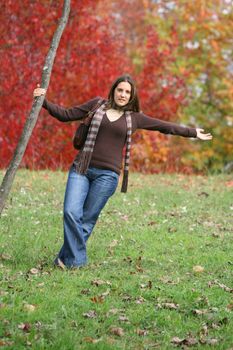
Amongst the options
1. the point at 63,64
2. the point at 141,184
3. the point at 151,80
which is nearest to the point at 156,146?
the point at 151,80

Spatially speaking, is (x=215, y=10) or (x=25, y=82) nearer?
(x=25, y=82)

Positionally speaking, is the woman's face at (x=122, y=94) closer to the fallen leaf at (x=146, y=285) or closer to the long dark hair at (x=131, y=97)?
the long dark hair at (x=131, y=97)

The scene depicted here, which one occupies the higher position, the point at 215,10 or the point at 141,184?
the point at 215,10

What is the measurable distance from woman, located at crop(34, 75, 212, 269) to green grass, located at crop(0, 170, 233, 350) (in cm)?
44

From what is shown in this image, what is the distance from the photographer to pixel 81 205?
8.16m

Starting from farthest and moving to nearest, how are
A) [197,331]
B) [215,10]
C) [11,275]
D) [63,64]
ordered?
[215,10] → [63,64] → [11,275] → [197,331]

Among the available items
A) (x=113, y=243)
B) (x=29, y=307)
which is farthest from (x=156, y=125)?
(x=29, y=307)

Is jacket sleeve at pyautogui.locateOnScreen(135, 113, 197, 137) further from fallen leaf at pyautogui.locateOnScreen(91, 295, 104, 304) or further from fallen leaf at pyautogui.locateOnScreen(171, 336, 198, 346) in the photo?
fallen leaf at pyautogui.locateOnScreen(171, 336, 198, 346)

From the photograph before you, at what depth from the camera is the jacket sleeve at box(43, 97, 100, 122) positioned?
806 centimetres

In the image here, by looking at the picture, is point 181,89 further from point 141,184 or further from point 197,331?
point 197,331

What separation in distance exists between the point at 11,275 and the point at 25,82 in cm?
1046

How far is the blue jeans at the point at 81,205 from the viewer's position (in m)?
8.09

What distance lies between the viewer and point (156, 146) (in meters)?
21.2

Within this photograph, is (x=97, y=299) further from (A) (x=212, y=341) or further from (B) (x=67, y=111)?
(B) (x=67, y=111)
